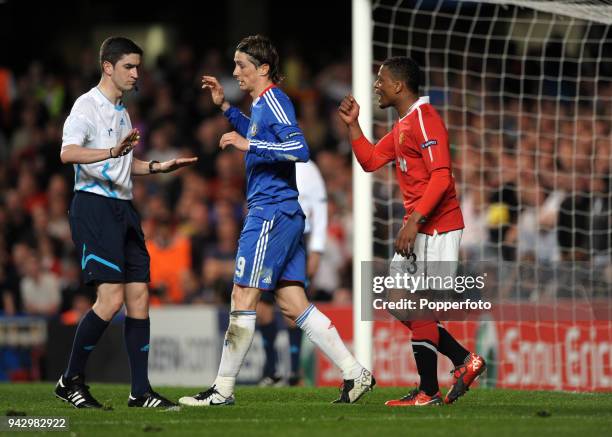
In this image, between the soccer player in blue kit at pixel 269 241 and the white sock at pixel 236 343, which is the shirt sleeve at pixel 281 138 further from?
the white sock at pixel 236 343

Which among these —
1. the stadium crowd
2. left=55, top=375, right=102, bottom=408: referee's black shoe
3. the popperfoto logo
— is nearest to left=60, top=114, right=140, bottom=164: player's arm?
left=55, top=375, right=102, bottom=408: referee's black shoe

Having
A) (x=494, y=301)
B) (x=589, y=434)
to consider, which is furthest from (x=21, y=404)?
(x=494, y=301)

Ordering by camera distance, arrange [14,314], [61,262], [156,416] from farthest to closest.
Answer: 1. [61,262]
2. [14,314]
3. [156,416]

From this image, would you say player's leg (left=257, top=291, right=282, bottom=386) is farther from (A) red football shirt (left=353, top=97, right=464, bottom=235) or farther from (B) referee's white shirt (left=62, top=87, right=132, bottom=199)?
(B) referee's white shirt (left=62, top=87, right=132, bottom=199)

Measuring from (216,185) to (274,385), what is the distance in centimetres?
650

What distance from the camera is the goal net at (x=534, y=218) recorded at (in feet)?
39.2

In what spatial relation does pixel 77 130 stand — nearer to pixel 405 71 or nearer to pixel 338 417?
pixel 405 71

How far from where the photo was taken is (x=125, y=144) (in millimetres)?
7211

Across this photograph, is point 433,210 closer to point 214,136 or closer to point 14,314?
point 14,314

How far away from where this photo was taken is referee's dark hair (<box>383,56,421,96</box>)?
7949 mm

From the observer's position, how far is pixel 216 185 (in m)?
17.0

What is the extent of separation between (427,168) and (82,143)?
210 cm

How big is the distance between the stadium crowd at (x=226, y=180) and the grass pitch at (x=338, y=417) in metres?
4.02

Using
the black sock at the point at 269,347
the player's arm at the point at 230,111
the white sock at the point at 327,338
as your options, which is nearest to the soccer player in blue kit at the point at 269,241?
the white sock at the point at 327,338
